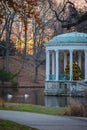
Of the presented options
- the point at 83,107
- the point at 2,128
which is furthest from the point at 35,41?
the point at 2,128

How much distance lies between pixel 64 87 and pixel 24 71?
27252 mm

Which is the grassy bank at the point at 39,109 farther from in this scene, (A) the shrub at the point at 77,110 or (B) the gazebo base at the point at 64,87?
(B) the gazebo base at the point at 64,87

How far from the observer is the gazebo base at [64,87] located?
1968 inches

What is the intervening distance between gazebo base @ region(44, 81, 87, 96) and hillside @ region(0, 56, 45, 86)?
16519mm

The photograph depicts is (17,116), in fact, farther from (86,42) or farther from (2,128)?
(86,42)

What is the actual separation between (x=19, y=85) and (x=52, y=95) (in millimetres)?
16750

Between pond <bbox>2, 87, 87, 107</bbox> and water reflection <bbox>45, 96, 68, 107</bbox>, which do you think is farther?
pond <bbox>2, 87, 87, 107</bbox>

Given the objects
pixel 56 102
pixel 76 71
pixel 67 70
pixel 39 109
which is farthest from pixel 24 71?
pixel 39 109

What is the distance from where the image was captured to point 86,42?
52.2 metres

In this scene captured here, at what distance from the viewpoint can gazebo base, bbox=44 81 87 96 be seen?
50.0 m

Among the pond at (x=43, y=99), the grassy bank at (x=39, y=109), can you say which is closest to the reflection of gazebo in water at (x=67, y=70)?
the pond at (x=43, y=99)

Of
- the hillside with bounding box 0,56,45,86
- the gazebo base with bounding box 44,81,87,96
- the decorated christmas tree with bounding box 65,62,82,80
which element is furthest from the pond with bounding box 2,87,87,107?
the hillside with bounding box 0,56,45,86

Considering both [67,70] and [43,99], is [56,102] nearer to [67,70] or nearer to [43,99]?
[43,99]

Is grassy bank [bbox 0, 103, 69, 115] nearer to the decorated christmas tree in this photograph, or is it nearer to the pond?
the pond
